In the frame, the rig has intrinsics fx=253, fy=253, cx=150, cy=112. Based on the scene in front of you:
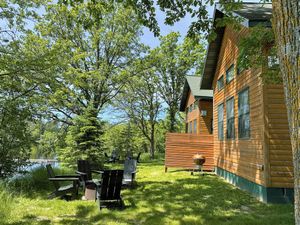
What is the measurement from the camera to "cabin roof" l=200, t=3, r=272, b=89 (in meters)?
7.11

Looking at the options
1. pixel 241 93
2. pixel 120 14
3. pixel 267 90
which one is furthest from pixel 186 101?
pixel 267 90

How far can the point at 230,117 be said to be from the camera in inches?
403

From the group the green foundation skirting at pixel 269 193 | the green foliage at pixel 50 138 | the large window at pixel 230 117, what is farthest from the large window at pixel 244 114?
the green foliage at pixel 50 138

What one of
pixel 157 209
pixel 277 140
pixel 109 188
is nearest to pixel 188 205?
pixel 157 209

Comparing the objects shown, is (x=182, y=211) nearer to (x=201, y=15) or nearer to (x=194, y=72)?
(x=201, y=15)

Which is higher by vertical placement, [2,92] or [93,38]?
[93,38]

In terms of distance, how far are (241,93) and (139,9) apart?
5053 mm

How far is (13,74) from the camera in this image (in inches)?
318

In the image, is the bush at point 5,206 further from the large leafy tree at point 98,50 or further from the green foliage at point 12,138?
the large leafy tree at point 98,50

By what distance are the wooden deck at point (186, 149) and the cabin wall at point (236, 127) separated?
0.54 m

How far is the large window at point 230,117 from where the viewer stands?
1000 cm

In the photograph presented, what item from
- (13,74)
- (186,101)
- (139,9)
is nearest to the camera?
(139,9)

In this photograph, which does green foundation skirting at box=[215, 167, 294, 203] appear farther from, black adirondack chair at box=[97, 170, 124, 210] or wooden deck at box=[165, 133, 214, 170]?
wooden deck at box=[165, 133, 214, 170]

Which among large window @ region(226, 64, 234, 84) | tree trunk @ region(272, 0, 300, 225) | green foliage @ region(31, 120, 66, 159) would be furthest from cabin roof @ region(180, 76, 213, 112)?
tree trunk @ region(272, 0, 300, 225)
